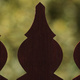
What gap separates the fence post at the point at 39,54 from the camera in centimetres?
119

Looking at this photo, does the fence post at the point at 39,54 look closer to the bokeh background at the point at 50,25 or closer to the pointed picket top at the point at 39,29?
the pointed picket top at the point at 39,29

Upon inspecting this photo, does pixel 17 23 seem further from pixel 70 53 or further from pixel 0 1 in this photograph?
pixel 70 53

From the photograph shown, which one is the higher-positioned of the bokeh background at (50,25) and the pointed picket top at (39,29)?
the pointed picket top at (39,29)

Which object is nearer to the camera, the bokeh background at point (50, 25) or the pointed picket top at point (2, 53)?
the pointed picket top at point (2, 53)

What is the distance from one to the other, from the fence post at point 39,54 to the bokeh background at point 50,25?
1232mm

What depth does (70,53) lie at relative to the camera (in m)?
2.47

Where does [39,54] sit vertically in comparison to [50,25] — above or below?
above

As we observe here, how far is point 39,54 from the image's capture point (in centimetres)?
120

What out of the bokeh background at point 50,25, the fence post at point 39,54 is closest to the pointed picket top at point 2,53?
the fence post at point 39,54

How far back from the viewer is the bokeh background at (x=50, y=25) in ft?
8.05

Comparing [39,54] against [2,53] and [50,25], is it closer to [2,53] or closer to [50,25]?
[2,53]

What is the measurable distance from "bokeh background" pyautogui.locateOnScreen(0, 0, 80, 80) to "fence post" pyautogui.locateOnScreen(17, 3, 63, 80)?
1.23 metres

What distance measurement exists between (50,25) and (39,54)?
1.35 meters

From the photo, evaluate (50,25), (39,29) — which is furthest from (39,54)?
(50,25)
